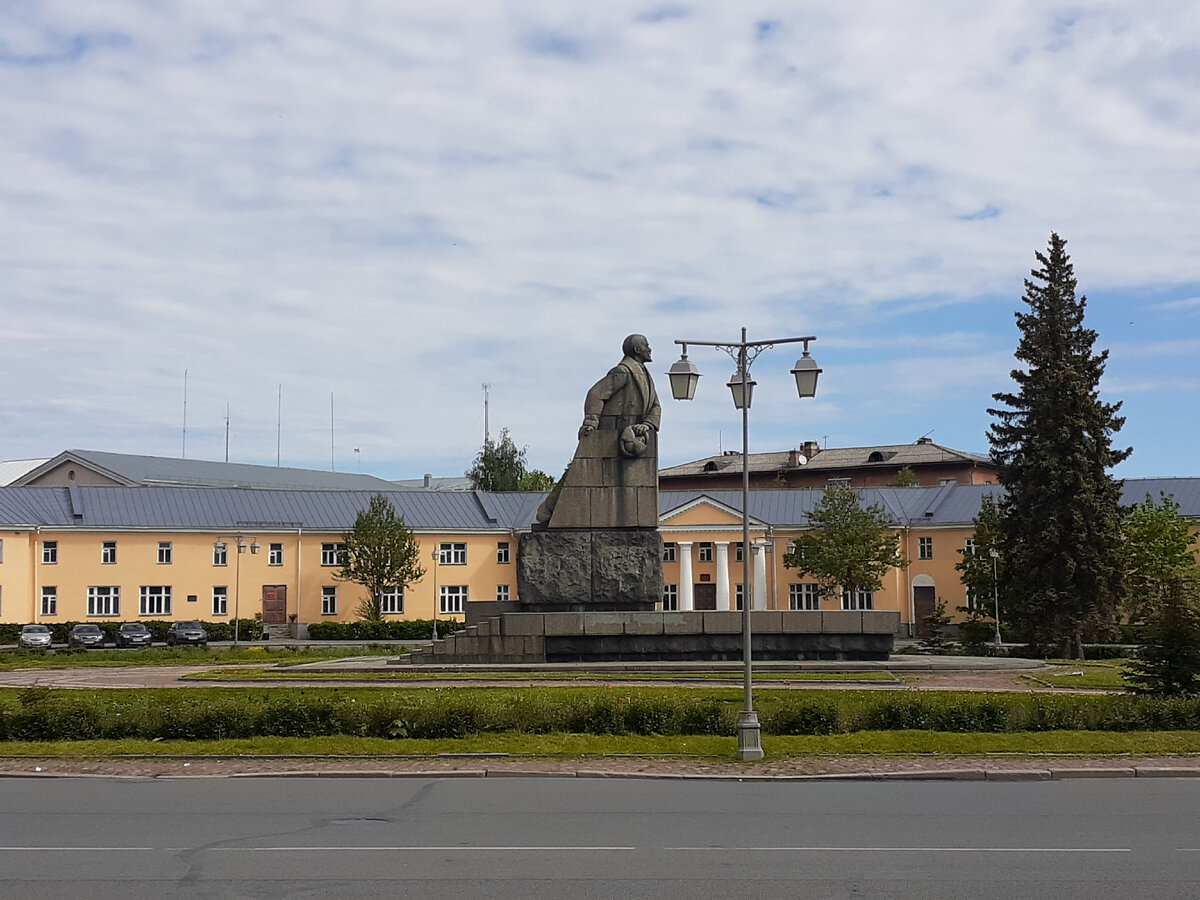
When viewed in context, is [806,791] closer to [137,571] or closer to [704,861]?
[704,861]

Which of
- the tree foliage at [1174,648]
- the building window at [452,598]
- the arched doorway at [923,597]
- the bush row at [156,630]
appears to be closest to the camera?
the tree foliage at [1174,648]

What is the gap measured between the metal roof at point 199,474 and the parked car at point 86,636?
2099 cm

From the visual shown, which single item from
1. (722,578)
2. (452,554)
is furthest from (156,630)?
(722,578)

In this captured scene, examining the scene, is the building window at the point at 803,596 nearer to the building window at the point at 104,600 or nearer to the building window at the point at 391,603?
the building window at the point at 391,603

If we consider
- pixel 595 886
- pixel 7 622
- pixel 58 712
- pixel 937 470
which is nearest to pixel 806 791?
pixel 595 886

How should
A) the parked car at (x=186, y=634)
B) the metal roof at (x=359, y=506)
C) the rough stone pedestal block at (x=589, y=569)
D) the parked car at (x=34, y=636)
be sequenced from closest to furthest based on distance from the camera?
1. the rough stone pedestal block at (x=589, y=569)
2. the parked car at (x=34, y=636)
3. the parked car at (x=186, y=634)
4. the metal roof at (x=359, y=506)

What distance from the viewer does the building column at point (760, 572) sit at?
67625 millimetres

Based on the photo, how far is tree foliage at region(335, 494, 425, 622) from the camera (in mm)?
63344

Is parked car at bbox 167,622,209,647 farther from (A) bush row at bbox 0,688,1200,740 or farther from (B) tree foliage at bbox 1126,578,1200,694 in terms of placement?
(B) tree foliage at bbox 1126,578,1200,694

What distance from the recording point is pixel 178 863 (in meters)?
10.2

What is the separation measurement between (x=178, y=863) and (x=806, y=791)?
6869 mm

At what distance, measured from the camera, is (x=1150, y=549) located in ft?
181

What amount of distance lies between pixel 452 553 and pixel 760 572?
53.2ft

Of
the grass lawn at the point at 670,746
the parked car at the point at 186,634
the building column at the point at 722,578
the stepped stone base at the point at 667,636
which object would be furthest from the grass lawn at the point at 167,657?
the building column at the point at 722,578
